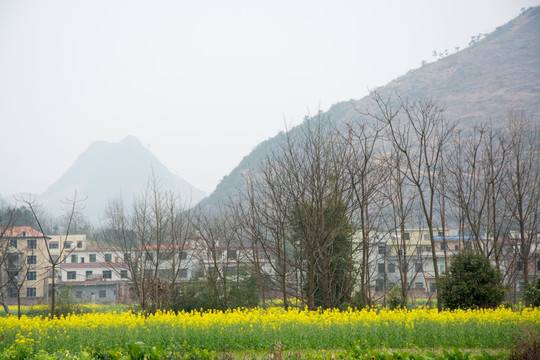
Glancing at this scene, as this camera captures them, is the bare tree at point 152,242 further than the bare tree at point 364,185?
Yes

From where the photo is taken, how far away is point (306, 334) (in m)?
10.8

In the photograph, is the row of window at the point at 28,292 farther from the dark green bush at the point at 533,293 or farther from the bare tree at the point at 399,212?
the dark green bush at the point at 533,293

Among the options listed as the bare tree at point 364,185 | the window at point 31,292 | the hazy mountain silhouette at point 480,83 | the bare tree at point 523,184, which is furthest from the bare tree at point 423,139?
the hazy mountain silhouette at point 480,83

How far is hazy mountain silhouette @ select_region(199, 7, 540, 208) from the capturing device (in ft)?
445

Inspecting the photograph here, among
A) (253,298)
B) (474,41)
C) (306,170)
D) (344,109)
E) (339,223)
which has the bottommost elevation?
(253,298)

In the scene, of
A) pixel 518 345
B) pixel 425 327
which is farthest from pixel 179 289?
pixel 518 345

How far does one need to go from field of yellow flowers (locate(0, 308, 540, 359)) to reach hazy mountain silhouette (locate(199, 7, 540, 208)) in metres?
106

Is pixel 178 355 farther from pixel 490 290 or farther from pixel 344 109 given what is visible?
pixel 344 109

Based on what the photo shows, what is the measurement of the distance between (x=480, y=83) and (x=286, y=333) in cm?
17057

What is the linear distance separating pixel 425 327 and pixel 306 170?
6431mm

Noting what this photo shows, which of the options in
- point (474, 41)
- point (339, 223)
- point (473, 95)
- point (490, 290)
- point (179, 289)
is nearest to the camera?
point (490, 290)

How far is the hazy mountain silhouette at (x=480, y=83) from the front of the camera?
136 metres

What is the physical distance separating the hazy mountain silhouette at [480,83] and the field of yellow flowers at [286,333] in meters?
106

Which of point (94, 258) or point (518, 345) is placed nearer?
point (518, 345)
